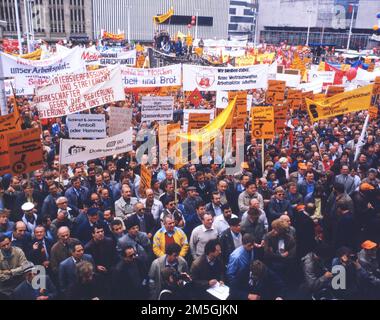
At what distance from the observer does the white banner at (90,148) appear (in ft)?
22.9

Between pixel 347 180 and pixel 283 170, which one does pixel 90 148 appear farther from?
pixel 347 180

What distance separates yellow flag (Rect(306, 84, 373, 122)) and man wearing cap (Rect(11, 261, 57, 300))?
728cm

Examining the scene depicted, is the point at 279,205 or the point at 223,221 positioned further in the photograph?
the point at 279,205

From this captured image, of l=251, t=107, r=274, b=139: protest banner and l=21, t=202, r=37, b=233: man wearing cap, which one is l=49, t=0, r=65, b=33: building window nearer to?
l=251, t=107, r=274, b=139: protest banner

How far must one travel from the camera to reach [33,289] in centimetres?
484

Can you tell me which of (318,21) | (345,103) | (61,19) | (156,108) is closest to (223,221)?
(156,108)

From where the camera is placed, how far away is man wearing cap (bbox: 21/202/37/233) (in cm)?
613

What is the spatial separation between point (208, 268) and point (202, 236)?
2.29 feet

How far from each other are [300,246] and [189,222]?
67.2 inches

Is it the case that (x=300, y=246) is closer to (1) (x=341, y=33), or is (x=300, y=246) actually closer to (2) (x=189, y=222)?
(2) (x=189, y=222)

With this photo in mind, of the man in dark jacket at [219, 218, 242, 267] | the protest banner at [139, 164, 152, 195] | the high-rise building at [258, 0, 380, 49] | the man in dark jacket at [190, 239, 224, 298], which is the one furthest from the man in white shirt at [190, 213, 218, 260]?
the high-rise building at [258, 0, 380, 49]

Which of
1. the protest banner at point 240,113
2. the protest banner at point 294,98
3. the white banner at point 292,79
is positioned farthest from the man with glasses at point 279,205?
the white banner at point 292,79

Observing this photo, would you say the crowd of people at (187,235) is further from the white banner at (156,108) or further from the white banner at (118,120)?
the white banner at (156,108)

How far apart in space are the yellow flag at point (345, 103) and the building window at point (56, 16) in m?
67.9
